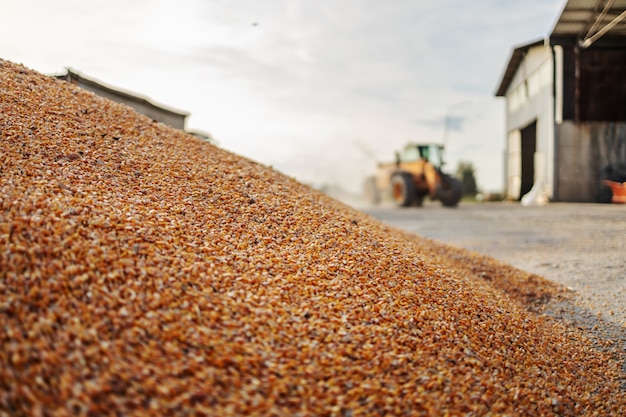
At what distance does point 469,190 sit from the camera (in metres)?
25.4

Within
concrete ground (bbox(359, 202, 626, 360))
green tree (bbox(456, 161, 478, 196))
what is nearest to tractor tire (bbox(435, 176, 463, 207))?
concrete ground (bbox(359, 202, 626, 360))

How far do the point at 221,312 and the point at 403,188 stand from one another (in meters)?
10.8

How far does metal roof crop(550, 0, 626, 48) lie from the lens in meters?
11.6

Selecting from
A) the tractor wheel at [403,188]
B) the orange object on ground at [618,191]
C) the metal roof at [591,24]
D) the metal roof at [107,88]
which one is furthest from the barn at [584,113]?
the metal roof at [107,88]

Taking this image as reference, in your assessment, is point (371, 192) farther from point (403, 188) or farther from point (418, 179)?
point (403, 188)

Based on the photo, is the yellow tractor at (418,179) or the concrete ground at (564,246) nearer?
the concrete ground at (564,246)

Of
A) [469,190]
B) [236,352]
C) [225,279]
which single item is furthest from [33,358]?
[469,190]

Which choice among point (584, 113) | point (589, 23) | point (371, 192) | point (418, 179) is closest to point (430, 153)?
point (418, 179)

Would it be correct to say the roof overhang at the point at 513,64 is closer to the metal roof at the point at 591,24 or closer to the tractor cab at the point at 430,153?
the metal roof at the point at 591,24

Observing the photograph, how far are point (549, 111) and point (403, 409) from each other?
13.7m

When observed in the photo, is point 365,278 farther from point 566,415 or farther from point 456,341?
point 566,415

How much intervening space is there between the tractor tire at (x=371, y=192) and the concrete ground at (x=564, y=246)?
14.5 ft

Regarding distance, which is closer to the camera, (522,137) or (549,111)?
(549,111)

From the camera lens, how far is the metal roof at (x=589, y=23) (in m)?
11.6
